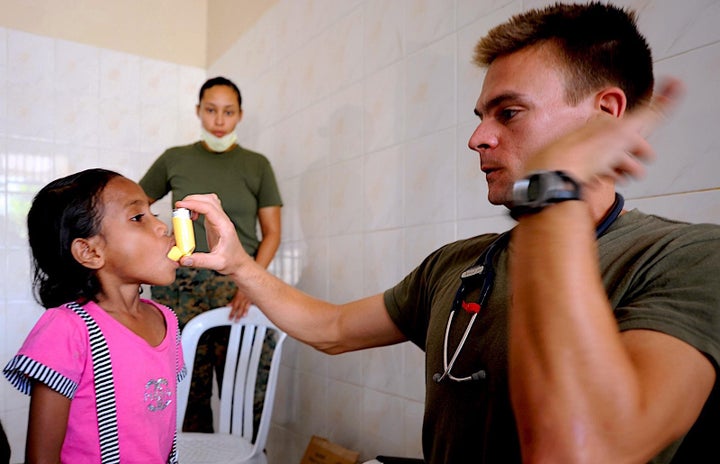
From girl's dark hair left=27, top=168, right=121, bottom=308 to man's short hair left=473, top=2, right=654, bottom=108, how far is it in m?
0.95

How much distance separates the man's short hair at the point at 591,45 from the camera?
0.85m

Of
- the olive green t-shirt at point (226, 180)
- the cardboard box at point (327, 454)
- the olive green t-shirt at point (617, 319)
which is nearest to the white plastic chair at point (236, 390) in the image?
the cardboard box at point (327, 454)

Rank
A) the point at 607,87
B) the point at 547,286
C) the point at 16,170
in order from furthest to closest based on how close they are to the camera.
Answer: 1. the point at 16,170
2. the point at 607,87
3. the point at 547,286

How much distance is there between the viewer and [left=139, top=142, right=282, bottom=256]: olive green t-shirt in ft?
7.82

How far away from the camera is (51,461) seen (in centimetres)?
109

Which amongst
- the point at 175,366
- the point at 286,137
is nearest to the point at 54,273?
the point at 175,366

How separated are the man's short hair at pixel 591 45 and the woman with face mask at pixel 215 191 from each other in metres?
1.62

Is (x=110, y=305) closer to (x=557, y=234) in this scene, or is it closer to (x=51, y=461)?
(x=51, y=461)

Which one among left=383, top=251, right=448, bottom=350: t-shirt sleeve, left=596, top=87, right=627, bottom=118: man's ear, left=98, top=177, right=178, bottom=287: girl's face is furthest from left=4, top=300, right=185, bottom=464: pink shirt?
left=596, top=87, right=627, bottom=118: man's ear

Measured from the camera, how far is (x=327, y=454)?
6.72 ft

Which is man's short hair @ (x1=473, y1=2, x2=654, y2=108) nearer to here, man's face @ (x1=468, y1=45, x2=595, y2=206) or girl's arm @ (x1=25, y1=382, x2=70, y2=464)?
A: man's face @ (x1=468, y1=45, x2=595, y2=206)

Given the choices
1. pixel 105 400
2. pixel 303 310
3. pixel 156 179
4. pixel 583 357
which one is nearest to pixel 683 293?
pixel 583 357

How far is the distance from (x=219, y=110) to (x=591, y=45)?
1803 mm

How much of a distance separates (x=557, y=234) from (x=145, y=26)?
341cm
